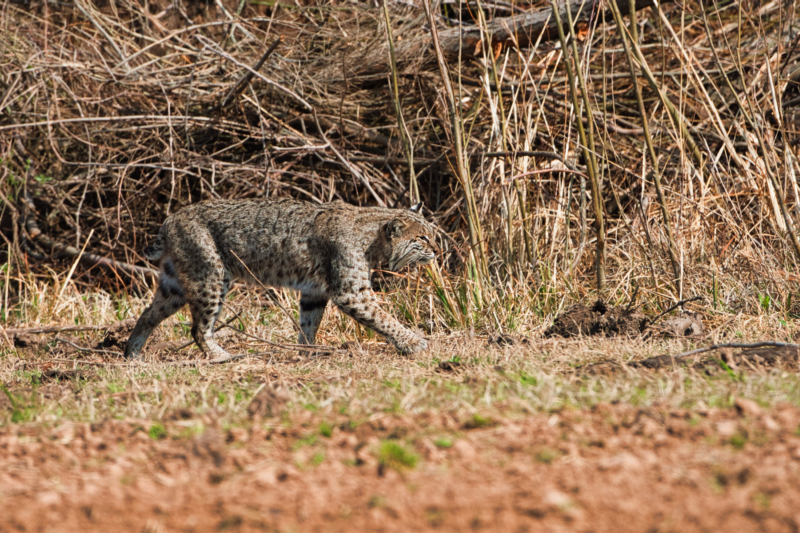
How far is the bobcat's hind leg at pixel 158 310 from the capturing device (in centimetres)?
638

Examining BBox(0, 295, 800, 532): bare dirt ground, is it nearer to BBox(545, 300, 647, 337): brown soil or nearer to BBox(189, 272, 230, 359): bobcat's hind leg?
BBox(545, 300, 647, 337): brown soil

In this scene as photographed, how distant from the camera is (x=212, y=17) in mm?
10195

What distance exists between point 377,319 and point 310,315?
0.85m

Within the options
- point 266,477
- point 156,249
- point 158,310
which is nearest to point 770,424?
point 266,477

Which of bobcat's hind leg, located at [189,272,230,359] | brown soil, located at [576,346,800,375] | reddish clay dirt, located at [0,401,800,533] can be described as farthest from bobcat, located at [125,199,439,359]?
reddish clay dirt, located at [0,401,800,533]

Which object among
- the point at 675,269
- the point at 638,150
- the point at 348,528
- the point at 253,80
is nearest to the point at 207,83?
the point at 253,80

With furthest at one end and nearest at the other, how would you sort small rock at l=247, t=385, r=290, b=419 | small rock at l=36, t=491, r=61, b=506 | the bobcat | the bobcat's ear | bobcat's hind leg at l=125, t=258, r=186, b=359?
bobcat's hind leg at l=125, t=258, r=186, b=359
the bobcat's ear
the bobcat
small rock at l=247, t=385, r=290, b=419
small rock at l=36, t=491, r=61, b=506

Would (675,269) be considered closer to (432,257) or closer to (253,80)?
(432,257)

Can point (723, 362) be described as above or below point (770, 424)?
below

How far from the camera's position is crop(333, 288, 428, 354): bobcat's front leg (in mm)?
5688

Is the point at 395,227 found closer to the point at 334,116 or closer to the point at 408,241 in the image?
the point at 408,241

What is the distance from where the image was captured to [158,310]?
6.39 meters

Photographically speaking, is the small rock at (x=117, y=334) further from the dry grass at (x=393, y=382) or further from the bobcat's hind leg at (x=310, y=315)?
the bobcat's hind leg at (x=310, y=315)

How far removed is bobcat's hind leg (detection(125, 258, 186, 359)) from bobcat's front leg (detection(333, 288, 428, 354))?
140 cm
